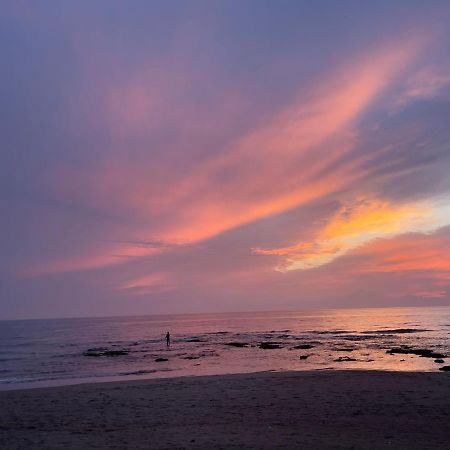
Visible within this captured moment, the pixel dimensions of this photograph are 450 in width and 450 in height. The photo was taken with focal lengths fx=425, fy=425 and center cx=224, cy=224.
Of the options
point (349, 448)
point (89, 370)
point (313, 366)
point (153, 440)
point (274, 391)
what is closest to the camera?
point (349, 448)

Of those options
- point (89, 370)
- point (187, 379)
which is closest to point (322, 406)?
point (187, 379)

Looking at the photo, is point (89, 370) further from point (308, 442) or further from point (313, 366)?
point (308, 442)

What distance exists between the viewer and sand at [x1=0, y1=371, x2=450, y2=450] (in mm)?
12250

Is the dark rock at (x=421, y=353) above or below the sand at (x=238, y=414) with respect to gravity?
below

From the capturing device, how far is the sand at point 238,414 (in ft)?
40.2

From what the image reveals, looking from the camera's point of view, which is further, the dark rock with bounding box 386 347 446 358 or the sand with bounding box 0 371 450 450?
the dark rock with bounding box 386 347 446 358

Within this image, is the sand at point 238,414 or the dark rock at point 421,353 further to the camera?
the dark rock at point 421,353

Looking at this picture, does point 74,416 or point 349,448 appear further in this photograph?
point 74,416

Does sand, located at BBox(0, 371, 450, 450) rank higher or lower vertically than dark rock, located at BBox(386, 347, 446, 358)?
higher

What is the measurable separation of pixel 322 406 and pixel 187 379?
36.8ft

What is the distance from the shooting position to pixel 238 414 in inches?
622

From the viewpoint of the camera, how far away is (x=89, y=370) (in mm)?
37625

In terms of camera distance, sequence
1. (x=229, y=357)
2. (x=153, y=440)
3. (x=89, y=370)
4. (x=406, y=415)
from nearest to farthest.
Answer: (x=153, y=440) < (x=406, y=415) < (x=89, y=370) < (x=229, y=357)

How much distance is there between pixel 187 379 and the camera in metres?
25.8
